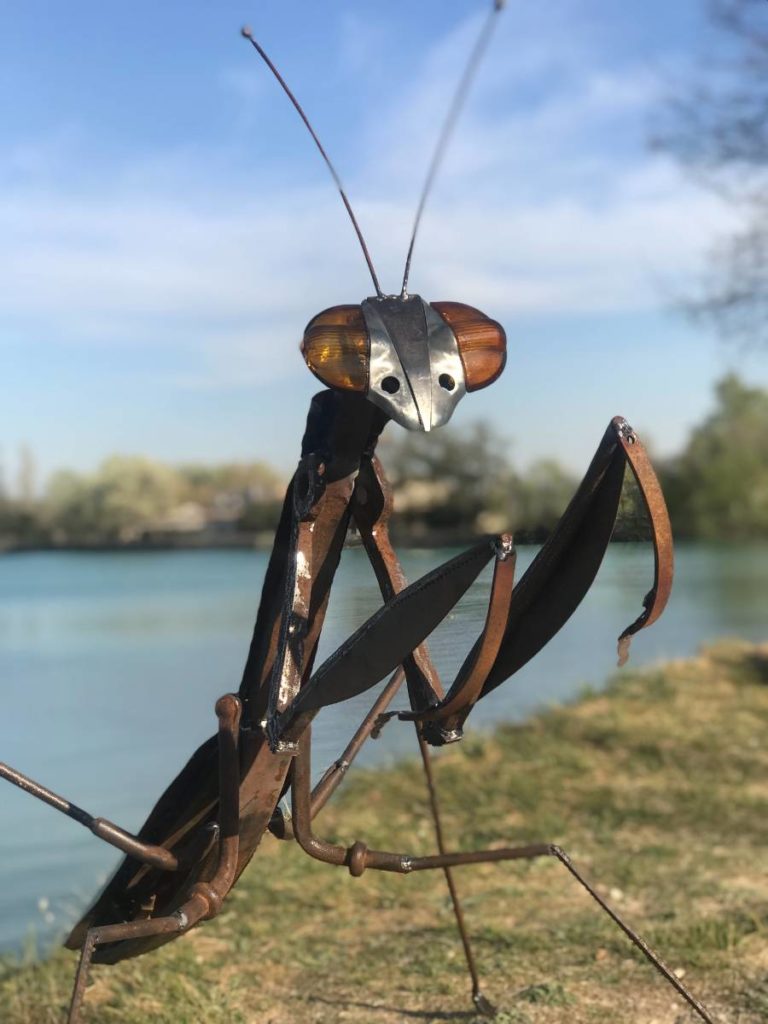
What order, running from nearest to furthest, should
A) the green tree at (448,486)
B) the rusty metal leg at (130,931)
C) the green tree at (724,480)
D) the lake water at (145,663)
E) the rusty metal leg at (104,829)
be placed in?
the rusty metal leg at (130,931) → the rusty metal leg at (104,829) → the lake water at (145,663) → the green tree at (448,486) → the green tree at (724,480)

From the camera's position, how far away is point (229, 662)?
41.6 ft

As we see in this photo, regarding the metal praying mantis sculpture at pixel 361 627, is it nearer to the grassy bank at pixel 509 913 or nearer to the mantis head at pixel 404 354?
the mantis head at pixel 404 354

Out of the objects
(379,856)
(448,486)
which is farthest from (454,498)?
(379,856)

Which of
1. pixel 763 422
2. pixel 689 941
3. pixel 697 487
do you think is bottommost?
pixel 689 941

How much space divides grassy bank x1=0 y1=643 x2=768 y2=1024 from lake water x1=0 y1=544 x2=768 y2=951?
39.8 inches

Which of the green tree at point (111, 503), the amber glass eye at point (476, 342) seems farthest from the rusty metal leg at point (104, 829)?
the green tree at point (111, 503)

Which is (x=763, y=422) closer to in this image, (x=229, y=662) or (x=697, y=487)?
(x=697, y=487)

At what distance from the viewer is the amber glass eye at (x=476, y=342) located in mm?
1919

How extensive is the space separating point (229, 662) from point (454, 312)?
1105cm

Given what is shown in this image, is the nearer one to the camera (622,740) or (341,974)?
(341,974)

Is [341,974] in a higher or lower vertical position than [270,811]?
lower

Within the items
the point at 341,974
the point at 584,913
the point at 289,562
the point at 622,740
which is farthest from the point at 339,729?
the point at 622,740

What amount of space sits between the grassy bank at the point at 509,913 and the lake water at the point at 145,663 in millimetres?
1011

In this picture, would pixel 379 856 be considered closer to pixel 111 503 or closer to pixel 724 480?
pixel 111 503
